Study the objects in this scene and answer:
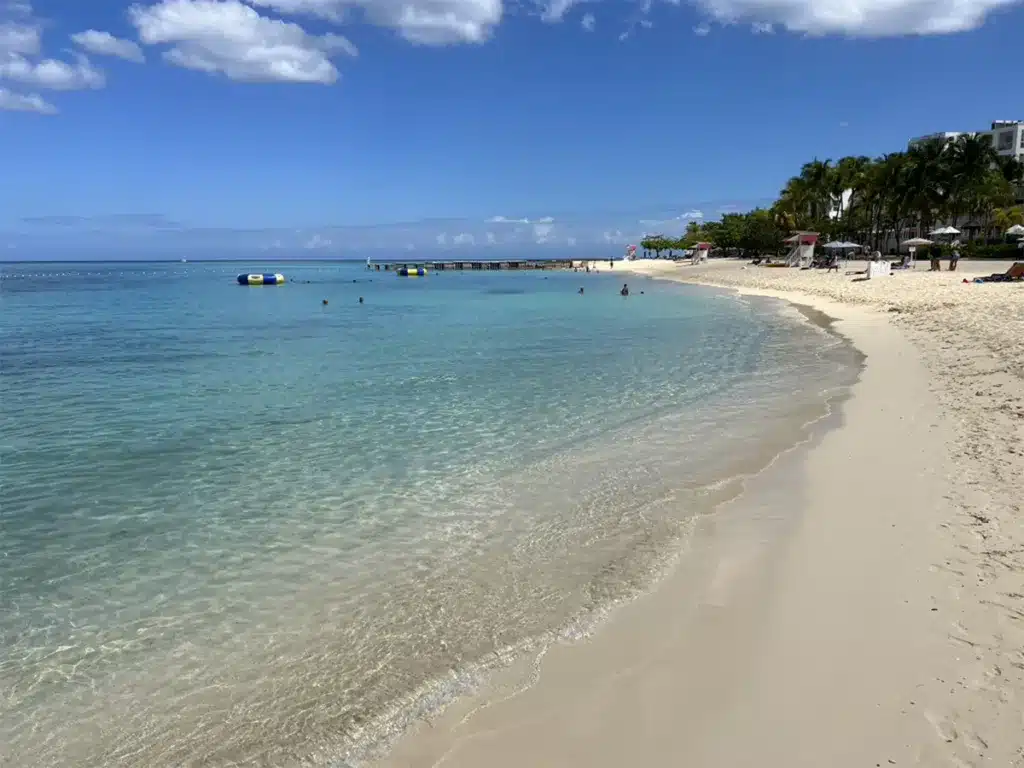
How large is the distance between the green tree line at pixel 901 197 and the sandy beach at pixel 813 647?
64.9 m

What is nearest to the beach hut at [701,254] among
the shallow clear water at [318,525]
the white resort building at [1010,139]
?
the white resort building at [1010,139]

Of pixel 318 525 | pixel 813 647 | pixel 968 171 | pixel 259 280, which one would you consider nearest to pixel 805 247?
pixel 968 171

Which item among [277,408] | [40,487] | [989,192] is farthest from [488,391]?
[989,192]

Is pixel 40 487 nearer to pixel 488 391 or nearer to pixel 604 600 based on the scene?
pixel 604 600

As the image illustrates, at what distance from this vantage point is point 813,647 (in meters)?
5.28

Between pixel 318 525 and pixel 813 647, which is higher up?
pixel 813 647

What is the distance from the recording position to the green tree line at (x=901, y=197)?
63.1 meters

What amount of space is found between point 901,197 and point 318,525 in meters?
73.1

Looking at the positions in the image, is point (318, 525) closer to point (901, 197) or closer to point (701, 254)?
point (901, 197)

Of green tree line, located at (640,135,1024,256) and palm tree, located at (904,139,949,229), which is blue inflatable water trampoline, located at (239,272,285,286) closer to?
green tree line, located at (640,135,1024,256)

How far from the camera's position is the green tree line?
63.1 m

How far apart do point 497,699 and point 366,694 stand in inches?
37.4

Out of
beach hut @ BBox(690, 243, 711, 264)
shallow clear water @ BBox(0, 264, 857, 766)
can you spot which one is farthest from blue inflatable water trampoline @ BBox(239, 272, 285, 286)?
shallow clear water @ BBox(0, 264, 857, 766)

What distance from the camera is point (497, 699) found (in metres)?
4.97
